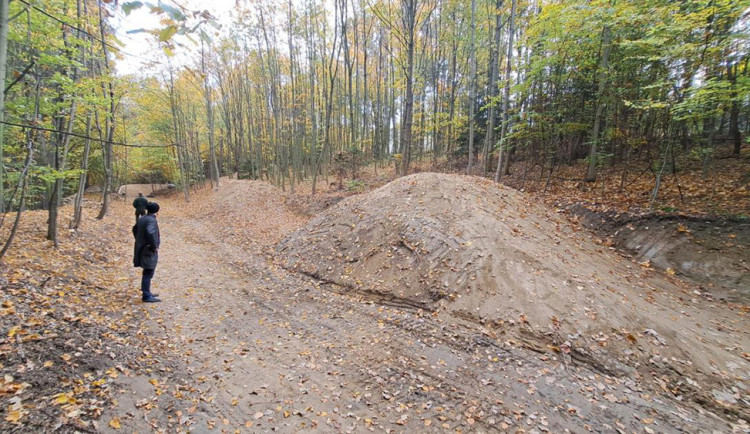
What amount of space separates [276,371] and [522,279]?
4515mm

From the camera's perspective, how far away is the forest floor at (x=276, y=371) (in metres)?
3.01

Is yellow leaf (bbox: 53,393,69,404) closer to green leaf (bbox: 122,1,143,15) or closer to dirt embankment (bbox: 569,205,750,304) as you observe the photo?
green leaf (bbox: 122,1,143,15)

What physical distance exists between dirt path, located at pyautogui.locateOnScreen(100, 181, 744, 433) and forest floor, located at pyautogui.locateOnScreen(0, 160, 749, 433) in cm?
2

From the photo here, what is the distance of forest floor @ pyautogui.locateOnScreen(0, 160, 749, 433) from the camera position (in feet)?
9.89

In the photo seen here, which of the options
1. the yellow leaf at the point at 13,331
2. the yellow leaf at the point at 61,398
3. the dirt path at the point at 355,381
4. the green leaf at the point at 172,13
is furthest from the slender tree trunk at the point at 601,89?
the yellow leaf at the point at 13,331

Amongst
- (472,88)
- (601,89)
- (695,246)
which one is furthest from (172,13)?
(472,88)

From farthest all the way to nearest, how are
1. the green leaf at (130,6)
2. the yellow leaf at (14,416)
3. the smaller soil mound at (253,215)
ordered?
the smaller soil mound at (253,215) → the yellow leaf at (14,416) → the green leaf at (130,6)

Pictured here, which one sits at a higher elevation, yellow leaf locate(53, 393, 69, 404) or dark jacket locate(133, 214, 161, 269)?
dark jacket locate(133, 214, 161, 269)

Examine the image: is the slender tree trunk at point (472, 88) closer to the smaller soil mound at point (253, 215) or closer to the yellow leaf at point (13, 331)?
the smaller soil mound at point (253, 215)

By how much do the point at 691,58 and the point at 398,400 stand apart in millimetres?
10467

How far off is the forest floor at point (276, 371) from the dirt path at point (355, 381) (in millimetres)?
17

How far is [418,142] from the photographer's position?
77.3 ft

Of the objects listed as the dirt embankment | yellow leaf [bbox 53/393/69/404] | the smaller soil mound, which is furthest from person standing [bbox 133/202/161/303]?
the dirt embankment

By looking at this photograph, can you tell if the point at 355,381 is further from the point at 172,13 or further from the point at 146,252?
the point at 146,252
